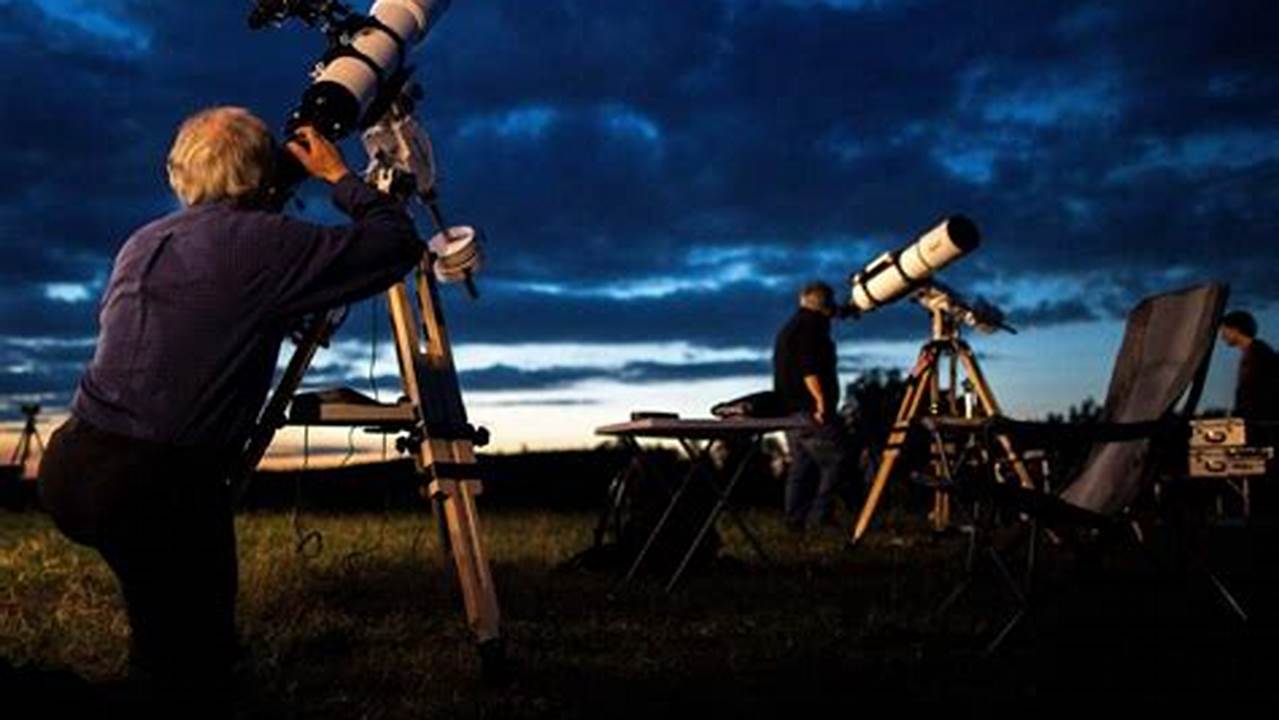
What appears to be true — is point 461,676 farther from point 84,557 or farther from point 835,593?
point 84,557

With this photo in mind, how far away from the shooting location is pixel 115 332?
2916 mm

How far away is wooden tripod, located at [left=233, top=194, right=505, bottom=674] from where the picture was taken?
14.0ft

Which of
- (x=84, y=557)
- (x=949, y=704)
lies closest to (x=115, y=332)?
(x=949, y=704)

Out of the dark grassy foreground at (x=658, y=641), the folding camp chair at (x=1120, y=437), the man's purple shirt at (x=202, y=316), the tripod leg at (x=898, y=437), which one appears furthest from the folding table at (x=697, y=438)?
the man's purple shirt at (x=202, y=316)

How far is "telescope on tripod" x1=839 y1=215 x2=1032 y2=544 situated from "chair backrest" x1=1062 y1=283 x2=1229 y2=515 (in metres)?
2.72

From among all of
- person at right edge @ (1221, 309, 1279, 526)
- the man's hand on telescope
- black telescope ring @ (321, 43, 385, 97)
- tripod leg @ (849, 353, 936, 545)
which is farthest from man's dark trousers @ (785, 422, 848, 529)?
the man's hand on telescope

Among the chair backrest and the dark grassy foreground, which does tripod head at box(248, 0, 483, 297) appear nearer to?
the dark grassy foreground

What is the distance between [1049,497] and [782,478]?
37.3ft

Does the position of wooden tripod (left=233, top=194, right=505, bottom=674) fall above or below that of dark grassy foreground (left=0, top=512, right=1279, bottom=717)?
above

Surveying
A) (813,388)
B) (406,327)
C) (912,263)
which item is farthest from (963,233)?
(406,327)

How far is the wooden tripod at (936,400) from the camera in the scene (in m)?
9.34

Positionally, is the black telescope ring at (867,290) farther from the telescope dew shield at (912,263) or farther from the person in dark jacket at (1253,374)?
the person in dark jacket at (1253,374)

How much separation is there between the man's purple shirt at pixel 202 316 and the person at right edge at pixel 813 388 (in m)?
7.57

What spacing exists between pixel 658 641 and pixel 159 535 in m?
2.61
